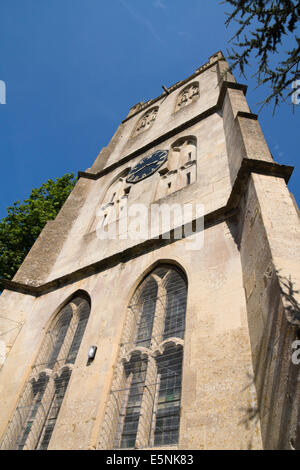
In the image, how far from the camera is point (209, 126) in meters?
10.1

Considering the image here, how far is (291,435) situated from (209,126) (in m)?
9.16

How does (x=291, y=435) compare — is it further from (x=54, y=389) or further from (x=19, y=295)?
(x=19, y=295)

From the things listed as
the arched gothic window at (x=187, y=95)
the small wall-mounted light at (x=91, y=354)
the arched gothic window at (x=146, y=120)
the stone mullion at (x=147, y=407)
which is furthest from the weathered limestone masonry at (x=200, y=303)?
the arched gothic window at (x=146, y=120)

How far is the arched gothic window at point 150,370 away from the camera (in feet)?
13.9

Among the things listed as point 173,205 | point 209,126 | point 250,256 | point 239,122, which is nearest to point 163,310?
point 250,256

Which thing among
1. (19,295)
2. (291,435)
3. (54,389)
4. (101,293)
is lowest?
(291,435)

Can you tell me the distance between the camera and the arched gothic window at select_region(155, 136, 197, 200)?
28.7 feet

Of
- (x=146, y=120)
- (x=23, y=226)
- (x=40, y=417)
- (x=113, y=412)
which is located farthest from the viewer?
(x=146, y=120)

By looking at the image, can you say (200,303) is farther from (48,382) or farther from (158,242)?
(48,382)

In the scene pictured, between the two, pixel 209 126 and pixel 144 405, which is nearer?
pixel 144 405

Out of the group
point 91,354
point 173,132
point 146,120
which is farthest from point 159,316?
point 146,120

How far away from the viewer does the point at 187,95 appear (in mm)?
15781

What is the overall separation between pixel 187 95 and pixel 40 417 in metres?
15.0

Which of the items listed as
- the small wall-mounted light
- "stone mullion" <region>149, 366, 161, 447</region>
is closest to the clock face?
the small wall-mounted light
